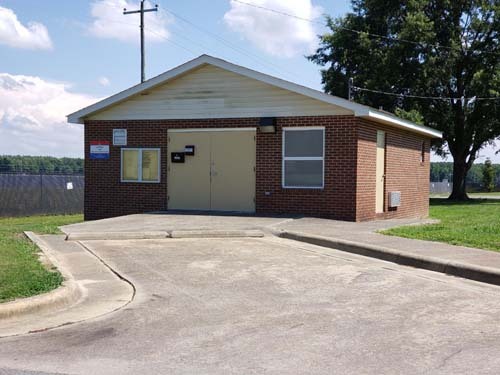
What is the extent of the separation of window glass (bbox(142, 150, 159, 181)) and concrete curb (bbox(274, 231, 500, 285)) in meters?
6.23

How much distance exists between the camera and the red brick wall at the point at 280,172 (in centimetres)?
1531

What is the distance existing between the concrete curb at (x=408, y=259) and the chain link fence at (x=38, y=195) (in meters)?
17.9

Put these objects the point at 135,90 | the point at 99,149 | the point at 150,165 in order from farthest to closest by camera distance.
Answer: the point at 99,149, the point at 150,165, the point at 135,90

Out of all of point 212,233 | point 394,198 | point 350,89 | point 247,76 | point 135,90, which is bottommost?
point 212,233

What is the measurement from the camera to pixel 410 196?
19609 millimetres

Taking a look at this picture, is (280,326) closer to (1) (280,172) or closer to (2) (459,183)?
(1) (280,172)

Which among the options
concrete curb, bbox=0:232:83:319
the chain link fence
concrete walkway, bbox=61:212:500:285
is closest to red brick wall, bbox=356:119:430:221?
concrete walkway, bbox=61:212:500:285

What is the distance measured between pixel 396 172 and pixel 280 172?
13.8 feet

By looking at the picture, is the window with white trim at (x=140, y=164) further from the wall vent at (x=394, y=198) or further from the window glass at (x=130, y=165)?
the wall vent at (x=394, y=198)

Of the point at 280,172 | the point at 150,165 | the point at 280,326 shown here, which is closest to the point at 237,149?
the point at 280,172

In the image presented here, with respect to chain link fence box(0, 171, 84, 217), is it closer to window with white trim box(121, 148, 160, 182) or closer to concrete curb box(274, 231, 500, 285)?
window with white trim box(121, 148, 160, 182)

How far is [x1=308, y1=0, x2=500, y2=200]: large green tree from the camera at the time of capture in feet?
115

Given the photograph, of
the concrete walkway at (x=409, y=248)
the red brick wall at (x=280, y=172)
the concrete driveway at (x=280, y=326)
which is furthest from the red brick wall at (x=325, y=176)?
the concrete driveway at (x=280, y=326)

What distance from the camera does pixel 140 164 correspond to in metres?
17.5
